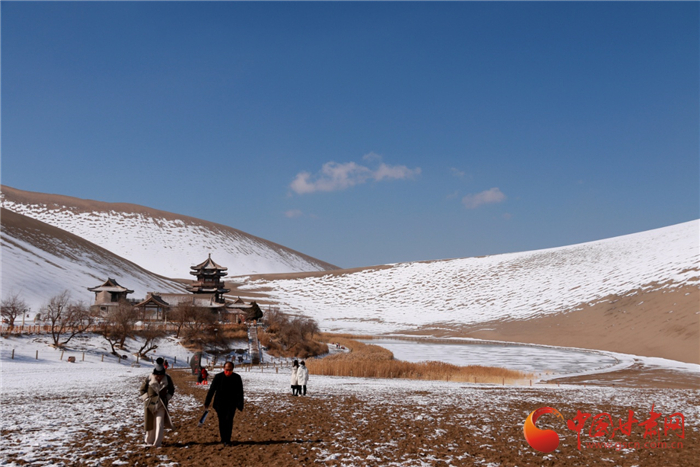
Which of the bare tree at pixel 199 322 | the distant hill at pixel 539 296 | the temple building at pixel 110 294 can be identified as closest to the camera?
the bare tree at pixel 199 322

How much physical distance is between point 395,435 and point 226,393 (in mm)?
4752

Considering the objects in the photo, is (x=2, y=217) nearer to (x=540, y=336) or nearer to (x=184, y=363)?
(x=184, y=363)

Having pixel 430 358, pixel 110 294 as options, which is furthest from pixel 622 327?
Result: pixel 110 294

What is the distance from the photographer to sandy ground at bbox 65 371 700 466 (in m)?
11.1

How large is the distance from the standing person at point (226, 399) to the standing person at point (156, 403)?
37.8 inches

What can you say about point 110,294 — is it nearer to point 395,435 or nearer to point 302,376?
point 302,376

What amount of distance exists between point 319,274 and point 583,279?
101m

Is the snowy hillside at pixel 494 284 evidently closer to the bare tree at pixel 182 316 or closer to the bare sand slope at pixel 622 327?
the bare sand slope at pixel 622 327

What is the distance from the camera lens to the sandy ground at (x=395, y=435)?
11.1m

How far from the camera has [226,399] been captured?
1189 cm

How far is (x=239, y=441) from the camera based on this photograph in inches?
500

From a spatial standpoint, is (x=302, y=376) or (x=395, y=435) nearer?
(x=395, y=435)
